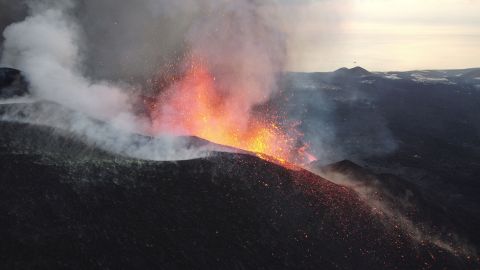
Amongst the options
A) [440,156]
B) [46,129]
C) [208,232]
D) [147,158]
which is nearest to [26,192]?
[46,129]

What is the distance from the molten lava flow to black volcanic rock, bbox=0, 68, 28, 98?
34.2ft

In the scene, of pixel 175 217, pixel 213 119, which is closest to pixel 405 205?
pixel 175 217

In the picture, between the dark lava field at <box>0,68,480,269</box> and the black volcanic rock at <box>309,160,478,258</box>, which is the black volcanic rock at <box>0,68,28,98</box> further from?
the black volcanic rock at <box>309,160,478,258</box>

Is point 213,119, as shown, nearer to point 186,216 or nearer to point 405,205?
point 405,205

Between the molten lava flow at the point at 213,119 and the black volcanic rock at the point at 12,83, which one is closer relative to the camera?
the black volcanic rock at the point at 12,83

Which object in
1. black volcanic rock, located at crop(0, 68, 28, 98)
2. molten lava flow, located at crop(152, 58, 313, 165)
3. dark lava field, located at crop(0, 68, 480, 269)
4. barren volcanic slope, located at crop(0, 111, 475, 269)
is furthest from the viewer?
molten lava flow, located at crop(152, 58, 313, 165)

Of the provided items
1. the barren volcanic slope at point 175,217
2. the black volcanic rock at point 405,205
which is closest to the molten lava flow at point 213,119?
the black volcanic rock at point 405,205

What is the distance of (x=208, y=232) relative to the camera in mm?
15219

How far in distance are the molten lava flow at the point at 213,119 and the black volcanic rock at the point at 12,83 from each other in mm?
10410

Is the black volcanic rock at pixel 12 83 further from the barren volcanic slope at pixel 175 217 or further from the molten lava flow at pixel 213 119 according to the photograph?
the molten lava flow at pixel 213 119

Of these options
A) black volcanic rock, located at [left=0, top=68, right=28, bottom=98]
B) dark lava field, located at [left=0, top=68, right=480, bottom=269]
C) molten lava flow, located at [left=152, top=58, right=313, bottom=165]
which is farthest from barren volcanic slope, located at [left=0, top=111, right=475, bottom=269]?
molten lava flow, located at [left=152, top=58, right=313, bottom=165]

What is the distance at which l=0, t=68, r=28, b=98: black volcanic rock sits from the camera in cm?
2159

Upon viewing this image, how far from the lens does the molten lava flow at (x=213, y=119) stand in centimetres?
3447

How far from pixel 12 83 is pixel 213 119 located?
20427mm
